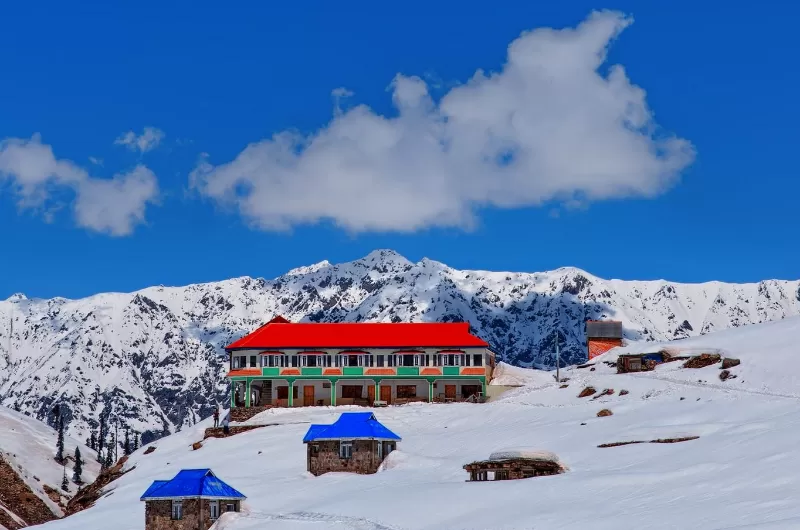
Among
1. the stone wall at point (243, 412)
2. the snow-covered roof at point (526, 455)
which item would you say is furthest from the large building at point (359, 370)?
the snow-covered roof at point (526, 455)

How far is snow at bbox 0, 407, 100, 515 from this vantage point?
140375mm

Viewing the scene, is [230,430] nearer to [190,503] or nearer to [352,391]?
[352,391]

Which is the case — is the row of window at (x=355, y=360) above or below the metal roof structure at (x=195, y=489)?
above

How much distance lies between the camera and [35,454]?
15475cm

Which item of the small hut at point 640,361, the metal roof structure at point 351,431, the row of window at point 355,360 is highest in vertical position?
the row of window at point 355,360

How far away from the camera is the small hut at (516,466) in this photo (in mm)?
70750

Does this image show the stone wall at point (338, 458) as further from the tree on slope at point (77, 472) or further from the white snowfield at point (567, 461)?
the tree on slope at point (77, 472)

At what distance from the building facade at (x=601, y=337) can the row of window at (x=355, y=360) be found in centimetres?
3231

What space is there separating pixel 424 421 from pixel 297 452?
1438cm

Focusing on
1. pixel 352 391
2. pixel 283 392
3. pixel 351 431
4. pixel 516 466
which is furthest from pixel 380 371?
pixel 516 466

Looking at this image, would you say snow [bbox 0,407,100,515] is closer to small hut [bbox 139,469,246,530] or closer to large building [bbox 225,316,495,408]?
large building [bbox 225,316,495,408]

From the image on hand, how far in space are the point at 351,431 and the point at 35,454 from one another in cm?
8391

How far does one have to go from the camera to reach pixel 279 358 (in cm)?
11981

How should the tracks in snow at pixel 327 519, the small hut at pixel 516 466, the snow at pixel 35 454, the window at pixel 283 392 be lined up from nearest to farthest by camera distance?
1. the tracks in snow at pixel 327 519
2. the small hut at pixel 516 466
3. the window at pixel 283 392
4. the snow at pixel 35 454
